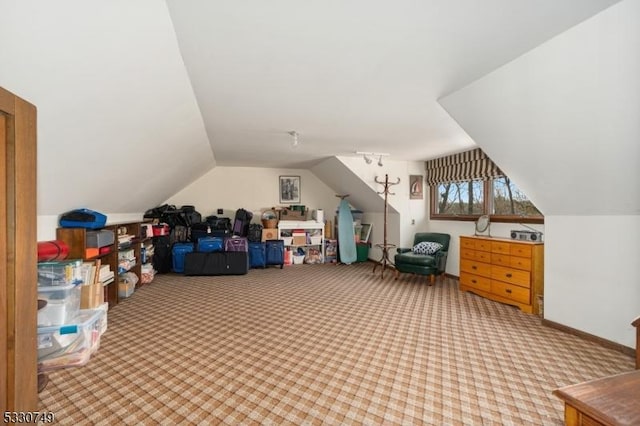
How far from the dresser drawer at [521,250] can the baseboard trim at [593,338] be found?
745 mm

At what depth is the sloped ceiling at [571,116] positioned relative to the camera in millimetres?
1649

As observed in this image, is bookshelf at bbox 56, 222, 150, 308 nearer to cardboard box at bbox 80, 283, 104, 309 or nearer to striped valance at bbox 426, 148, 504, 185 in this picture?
cardboard box at bbox 80, 283, 104, 309

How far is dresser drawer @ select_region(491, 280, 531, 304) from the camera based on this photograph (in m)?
3.43

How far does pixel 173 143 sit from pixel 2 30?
2306 millimetres

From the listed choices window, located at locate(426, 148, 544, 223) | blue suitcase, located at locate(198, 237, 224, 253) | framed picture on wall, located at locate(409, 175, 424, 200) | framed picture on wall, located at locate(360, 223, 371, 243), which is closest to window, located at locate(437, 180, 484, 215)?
window, located at locate(426, 148, 544, 223)

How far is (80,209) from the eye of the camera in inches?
120

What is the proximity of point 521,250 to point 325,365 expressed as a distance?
2785mm

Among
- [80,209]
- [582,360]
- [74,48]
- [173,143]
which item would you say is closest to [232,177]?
[173,143]

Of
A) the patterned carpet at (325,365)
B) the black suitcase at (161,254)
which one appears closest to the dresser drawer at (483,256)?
the patterned carpet at (325,365)

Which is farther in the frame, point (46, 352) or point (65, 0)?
point (46, 352)

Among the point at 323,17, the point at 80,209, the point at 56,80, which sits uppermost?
the point at 323,17

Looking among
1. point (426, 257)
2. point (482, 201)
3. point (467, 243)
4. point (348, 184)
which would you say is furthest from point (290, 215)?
point (482, 201)

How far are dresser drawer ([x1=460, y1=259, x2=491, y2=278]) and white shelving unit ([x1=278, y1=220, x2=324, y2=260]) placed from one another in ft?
10.1

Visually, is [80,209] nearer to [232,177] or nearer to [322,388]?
[322,388]
